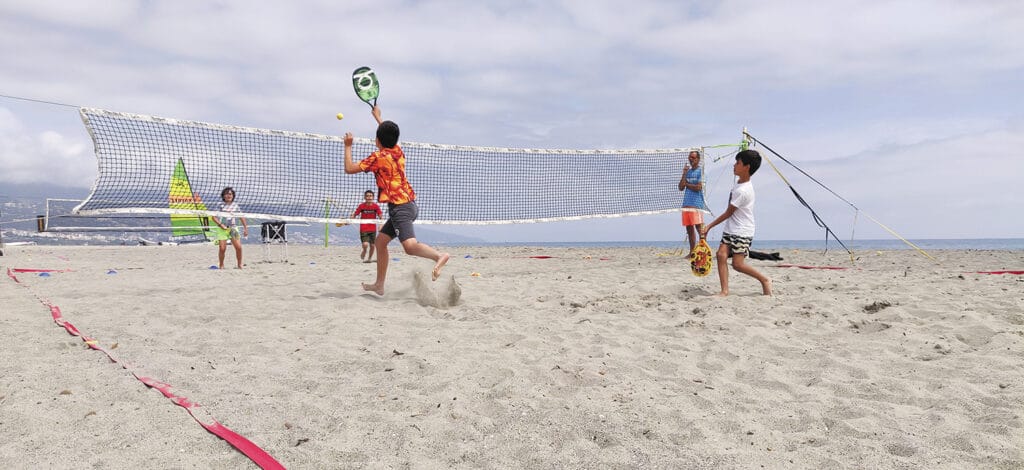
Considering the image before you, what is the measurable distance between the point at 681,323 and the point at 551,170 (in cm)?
566

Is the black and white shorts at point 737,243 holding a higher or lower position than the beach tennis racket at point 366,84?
lower

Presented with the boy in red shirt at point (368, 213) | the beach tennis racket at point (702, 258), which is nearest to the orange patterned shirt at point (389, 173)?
the beach tennis racket at point (702, 258)

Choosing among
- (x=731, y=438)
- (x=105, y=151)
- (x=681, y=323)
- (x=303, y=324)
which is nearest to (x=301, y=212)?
(x=105, y=151)

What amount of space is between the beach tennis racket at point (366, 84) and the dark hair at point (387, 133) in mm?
664

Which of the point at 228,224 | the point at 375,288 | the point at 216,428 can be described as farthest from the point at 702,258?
the point at 228,224

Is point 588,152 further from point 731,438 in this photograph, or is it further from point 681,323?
point 731,438

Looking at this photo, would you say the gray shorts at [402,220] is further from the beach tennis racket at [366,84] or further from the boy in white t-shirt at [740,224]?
the boy in white t-shirt at [740,224]

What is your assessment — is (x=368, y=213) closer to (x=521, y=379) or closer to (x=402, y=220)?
(x=402, y=220)

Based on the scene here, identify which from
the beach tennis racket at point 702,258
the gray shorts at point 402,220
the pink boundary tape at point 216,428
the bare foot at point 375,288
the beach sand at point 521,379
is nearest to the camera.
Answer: the pink boundary tape at point 216,428

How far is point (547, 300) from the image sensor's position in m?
5.75

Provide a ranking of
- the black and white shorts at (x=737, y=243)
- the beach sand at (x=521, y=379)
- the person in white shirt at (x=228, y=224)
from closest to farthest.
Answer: the beach sand at (x=521, y=379)
the black and white shorts at (x=737, y=243)
the person in white shirt at (x=228, y=224)

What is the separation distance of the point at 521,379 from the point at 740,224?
3.53 meters

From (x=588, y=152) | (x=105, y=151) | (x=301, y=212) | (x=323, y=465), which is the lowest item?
(x=323, y=465)

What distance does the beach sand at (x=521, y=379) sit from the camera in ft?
7.67
